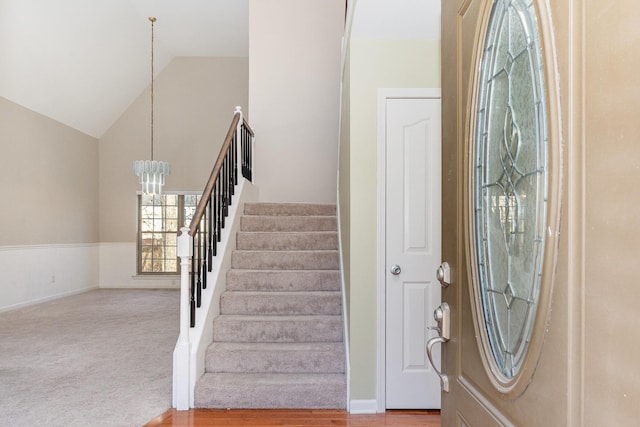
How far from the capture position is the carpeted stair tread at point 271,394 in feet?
9.93

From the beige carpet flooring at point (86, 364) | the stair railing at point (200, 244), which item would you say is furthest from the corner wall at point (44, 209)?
the stair railing at point (200, 244)

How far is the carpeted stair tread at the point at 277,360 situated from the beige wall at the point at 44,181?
15.8ft

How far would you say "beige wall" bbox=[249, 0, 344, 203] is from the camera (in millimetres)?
6145

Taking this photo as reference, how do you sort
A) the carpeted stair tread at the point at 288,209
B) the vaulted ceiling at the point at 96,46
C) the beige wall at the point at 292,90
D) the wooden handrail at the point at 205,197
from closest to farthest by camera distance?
the wooden handrail at the point at 205,197, the carpeted stair tread at the point at 288,209, the vaulted ceiling at the point at 96,46, the beige wall at the point at 292,90

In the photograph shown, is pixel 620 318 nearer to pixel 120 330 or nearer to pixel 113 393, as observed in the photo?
pixel 113 393

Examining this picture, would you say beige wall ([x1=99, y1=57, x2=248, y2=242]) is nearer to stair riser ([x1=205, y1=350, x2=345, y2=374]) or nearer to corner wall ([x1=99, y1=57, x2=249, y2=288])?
corner wall ([x1=99, y1=57, x2=249, y2=288])

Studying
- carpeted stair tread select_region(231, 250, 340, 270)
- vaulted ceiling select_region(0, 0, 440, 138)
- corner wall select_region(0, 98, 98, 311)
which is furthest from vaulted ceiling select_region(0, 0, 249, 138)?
carpeted stair tread select_region(231, 250, 340, 270)

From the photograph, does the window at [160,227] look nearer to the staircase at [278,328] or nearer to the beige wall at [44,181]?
the beige wall at [44,181]

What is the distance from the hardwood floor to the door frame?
152 millimetres

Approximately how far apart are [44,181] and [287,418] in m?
6.30

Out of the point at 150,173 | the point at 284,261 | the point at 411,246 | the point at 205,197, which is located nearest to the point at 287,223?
the point at 284,261

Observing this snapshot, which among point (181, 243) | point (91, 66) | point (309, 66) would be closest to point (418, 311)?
point (181, 243)

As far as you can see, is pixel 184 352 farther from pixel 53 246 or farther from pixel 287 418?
pixel 53 246

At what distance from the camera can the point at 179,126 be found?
29.1 ft
